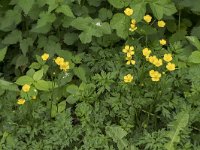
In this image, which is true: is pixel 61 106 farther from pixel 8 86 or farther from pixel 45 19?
pixel 45 19

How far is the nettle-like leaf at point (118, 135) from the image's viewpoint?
2875 millimetres

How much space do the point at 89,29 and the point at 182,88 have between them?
822 mm

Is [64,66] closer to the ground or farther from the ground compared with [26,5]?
closer to the ground

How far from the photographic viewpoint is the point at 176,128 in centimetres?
282

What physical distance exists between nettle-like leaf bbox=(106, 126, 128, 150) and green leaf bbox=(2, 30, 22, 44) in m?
A: 1.17

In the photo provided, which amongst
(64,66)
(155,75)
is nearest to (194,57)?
(155,75)

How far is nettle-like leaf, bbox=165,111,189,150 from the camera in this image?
2769mm

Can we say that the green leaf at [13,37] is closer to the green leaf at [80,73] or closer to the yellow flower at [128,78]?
the green leaf at [80,73]

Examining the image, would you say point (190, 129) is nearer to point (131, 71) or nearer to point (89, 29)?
point (131, 71)

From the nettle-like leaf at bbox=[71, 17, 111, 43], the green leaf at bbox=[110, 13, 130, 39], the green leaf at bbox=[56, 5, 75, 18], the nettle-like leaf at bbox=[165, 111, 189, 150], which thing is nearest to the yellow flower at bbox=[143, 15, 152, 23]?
the green leaf at bbox=[110, 13, 130, 39]

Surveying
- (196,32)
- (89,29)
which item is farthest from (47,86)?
(196,32)

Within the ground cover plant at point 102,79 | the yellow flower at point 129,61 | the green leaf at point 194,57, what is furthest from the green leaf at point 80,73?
the green leaf at point 194,57

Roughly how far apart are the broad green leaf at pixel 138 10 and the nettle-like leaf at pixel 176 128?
79cm

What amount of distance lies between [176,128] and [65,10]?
1.19 metres
